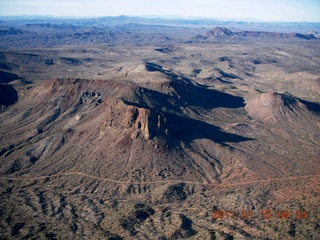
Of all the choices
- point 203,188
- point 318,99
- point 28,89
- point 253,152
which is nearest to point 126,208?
point 203,188

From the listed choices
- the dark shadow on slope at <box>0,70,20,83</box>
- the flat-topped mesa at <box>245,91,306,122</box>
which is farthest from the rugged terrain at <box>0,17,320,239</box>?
the dark shadow on slope at <box>0,70,20,83</box>

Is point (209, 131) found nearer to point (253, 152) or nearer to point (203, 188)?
point (253, 152)

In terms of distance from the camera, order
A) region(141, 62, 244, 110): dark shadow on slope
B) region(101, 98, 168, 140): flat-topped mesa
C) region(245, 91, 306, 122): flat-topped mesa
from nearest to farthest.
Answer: region(101, 98, 168, 140): flat-topped mesa < region(141, 62, 244, 110): dark shadow on slope < region(245, 91, 306, 122): flat-topped mesa

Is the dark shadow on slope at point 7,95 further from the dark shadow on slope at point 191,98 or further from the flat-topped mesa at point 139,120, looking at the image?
the dark shadow on slope at point 191,98

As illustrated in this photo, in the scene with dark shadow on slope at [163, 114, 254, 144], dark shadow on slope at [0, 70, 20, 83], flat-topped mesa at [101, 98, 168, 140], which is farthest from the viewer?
dark shadow on slope at [0, 70, 20, 83]
